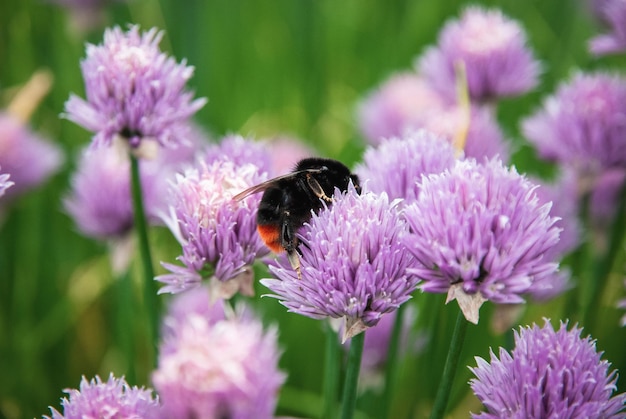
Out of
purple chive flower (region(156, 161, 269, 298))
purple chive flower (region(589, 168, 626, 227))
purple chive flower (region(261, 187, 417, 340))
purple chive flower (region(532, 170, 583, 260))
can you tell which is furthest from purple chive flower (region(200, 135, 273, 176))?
purple chive flower (region(589, 168, 626, 227))

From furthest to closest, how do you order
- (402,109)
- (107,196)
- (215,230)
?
1. (402,109)
2. (107,196)
3. (215,230)

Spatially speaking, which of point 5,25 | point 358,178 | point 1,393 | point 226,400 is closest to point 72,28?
point 5,25

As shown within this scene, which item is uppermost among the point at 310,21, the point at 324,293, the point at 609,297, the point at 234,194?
the point at 310,21

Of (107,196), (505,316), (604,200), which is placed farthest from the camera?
(604,200)

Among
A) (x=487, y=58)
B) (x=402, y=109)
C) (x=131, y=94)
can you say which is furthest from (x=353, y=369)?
(x=402, y=109)

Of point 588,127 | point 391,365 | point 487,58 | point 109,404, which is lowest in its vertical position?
point 109,404

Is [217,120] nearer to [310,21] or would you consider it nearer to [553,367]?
[310,21]

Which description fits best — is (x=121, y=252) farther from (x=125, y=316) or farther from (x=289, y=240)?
(x=289, y=240)
